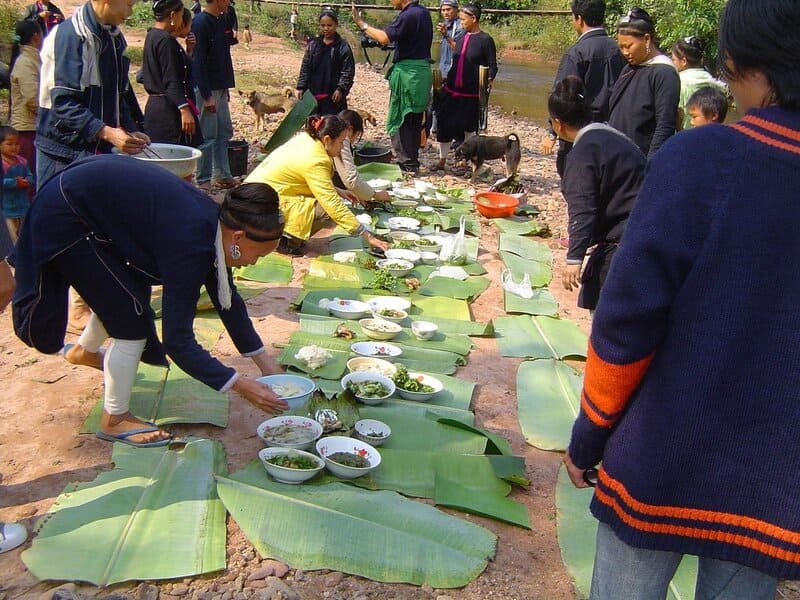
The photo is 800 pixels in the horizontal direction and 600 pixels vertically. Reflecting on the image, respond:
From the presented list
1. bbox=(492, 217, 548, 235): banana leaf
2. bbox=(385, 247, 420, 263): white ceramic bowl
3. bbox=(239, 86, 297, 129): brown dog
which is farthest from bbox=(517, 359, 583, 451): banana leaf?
bbox=(239, 86, 297, 129): brown dog

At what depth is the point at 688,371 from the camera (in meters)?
1.47

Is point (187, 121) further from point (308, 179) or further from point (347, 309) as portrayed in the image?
point (347, 309)

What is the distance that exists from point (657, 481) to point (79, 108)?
3.37 metres

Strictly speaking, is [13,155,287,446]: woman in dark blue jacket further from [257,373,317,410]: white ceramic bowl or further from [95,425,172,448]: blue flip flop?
[257,373,317,410]: white ceramic bowl

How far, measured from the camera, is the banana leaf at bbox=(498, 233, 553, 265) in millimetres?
6699

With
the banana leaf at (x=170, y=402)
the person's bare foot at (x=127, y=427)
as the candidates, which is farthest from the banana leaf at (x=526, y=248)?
the person's bare foot at (x=127, y=427)

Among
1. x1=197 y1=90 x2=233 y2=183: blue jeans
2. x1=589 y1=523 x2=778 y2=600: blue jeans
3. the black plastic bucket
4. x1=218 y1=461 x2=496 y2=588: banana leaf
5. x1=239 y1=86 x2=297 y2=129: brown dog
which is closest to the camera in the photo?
x1=589 y1=523 x2=778 y2=600: blue jeans

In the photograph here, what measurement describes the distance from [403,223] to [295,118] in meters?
2.15

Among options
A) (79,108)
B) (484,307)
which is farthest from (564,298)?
(79,108)

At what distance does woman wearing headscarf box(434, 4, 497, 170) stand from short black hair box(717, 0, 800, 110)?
26.0 ft

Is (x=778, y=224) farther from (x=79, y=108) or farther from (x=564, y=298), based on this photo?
(x=564, y=298)

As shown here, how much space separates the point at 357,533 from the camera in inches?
109

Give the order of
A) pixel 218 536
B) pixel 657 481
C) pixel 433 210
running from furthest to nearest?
pixel 433 210
pixel 218 536
pixel 657 481

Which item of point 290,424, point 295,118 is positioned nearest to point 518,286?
point 290,424
